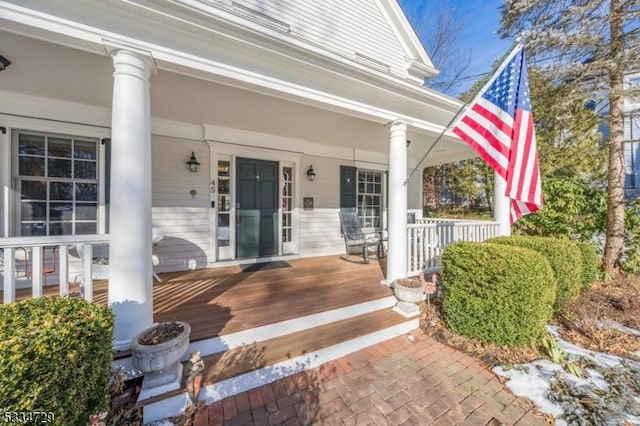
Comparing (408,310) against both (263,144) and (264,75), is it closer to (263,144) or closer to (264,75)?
(264,75)

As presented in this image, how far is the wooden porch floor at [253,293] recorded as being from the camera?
2760mm

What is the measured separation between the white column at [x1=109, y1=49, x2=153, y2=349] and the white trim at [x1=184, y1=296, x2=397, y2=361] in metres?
0.58

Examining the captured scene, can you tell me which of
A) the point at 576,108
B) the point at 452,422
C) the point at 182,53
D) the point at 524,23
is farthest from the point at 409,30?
the point at 452,422

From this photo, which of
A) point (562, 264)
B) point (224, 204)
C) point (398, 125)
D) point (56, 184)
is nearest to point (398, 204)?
point (398, 125)

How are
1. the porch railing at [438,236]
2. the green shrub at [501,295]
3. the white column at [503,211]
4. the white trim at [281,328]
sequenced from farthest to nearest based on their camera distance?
1. the white column at [503,211]
2. the porch railing at [438,236]
3. the green shrub at [501,295]
4. the white trim at [281,328]

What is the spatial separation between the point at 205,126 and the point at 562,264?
18.2 feet

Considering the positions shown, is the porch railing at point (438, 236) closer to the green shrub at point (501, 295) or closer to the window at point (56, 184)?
the green shrub at point (501, 295)

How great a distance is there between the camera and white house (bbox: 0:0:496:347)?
2.11m

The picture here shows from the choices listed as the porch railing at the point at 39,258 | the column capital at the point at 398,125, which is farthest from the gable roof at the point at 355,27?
the porch railing at the point at 39,258

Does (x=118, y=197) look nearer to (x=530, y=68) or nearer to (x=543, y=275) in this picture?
(x=543, y=275)

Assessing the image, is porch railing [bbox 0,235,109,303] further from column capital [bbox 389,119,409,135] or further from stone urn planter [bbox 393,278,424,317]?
column capital [bbox 389,119,409,135]

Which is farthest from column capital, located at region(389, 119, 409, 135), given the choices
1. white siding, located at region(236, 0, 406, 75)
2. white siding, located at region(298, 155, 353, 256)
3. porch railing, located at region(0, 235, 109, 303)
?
porch railing, located at region(0, 235, 109, 303)

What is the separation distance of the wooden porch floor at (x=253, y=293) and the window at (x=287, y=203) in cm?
80

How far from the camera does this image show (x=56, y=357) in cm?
118
